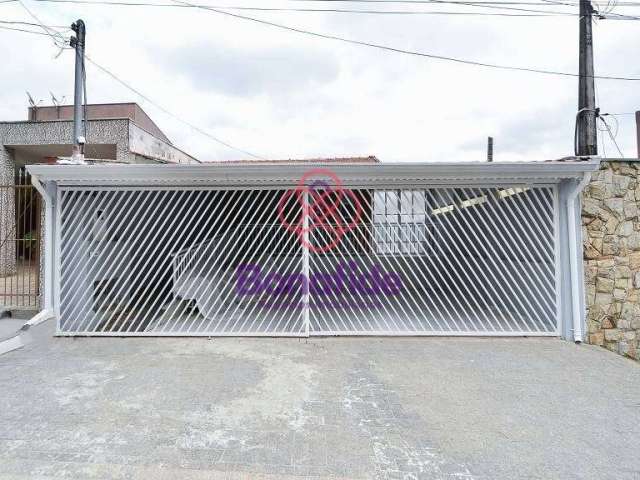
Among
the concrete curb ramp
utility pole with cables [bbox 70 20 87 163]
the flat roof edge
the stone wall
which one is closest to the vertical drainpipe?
the stone wall

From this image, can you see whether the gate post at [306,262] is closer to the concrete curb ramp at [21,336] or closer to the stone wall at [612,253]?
the concrete curb ramp at [21,336]

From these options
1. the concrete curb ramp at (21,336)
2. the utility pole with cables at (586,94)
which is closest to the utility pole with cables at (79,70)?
the concrete curb ramp at (21,336)

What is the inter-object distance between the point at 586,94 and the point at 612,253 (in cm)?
315

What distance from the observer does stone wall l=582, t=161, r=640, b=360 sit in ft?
17.0

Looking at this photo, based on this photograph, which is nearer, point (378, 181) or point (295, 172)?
point (295, 172)

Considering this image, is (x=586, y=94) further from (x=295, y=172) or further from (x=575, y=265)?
(x=295, y=172)

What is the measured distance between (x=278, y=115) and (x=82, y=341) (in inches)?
482

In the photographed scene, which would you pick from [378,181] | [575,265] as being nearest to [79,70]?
[378,181]

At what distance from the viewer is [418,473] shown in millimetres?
2273

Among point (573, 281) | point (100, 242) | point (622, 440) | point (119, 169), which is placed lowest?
point (622, 440)

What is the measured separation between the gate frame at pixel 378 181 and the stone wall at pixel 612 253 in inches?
11.0

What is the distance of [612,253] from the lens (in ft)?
17.2

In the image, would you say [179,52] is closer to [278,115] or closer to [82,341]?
[278,115]

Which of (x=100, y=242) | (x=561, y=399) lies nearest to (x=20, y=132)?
(x=100, y=242)
